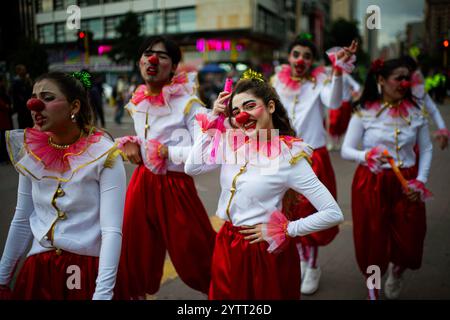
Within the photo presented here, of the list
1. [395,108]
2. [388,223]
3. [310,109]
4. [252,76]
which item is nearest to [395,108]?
[395,108]

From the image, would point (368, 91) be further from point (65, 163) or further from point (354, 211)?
point (65, 163)

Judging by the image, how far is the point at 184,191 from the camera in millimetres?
3053

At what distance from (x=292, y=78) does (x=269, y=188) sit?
84.0 inches

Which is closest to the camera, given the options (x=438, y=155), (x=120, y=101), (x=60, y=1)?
(x=60, y=1)

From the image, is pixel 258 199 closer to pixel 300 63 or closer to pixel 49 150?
pixel 49 150

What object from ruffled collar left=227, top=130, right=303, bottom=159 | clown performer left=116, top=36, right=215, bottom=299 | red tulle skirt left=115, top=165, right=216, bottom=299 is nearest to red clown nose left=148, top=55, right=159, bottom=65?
clown performer left=116, top=36, right=215, bottom=299

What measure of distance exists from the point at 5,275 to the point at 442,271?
3.55m

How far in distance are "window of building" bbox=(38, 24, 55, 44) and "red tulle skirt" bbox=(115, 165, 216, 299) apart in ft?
3.43

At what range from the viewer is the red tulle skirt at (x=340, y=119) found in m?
8.05

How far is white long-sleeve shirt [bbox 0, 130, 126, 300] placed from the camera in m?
1.98

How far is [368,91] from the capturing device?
3.53 m

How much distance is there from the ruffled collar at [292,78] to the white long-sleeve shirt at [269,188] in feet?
6.29

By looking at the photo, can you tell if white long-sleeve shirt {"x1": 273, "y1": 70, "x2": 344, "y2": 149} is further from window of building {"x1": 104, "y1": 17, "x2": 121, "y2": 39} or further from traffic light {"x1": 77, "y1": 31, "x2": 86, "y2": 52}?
traffic light {"x1": 77, "y1": 31, "x2": 86, "y2": 52}
